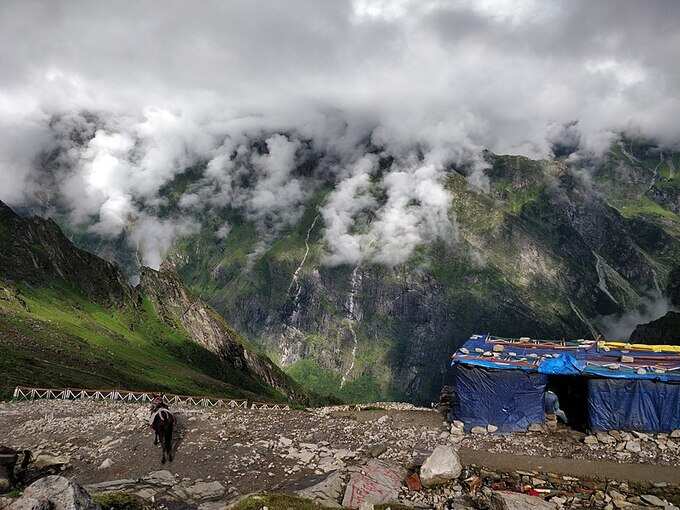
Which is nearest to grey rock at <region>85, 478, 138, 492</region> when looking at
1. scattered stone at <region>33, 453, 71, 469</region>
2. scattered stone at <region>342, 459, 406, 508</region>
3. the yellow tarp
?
scattered stone at <region>33, 453, 71, 469</region>

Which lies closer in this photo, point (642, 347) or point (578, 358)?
point (578, 358)

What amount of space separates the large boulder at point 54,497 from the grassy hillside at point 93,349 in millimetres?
40342

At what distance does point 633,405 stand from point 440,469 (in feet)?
52.9

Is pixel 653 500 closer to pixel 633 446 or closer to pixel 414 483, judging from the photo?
pixel 633 446

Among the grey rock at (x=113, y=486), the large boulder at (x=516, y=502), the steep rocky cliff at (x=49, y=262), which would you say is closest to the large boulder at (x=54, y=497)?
the grey rock at (x=113, y=486)

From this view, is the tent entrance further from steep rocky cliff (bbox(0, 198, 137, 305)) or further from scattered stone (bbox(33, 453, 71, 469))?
steep rocky cliff (bbox(0, 198, 137, 305))

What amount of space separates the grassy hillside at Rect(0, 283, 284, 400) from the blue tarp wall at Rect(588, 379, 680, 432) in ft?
175

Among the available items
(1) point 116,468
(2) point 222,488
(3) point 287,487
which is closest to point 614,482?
(3) point 287,487

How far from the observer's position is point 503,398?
111 feet

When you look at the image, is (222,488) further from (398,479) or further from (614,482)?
(614,482)

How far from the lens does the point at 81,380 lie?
7256 cm

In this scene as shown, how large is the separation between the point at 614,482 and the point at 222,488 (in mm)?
20098

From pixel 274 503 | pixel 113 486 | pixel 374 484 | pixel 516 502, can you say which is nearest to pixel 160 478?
pixel 113 486

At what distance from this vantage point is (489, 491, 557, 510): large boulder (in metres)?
20.6
